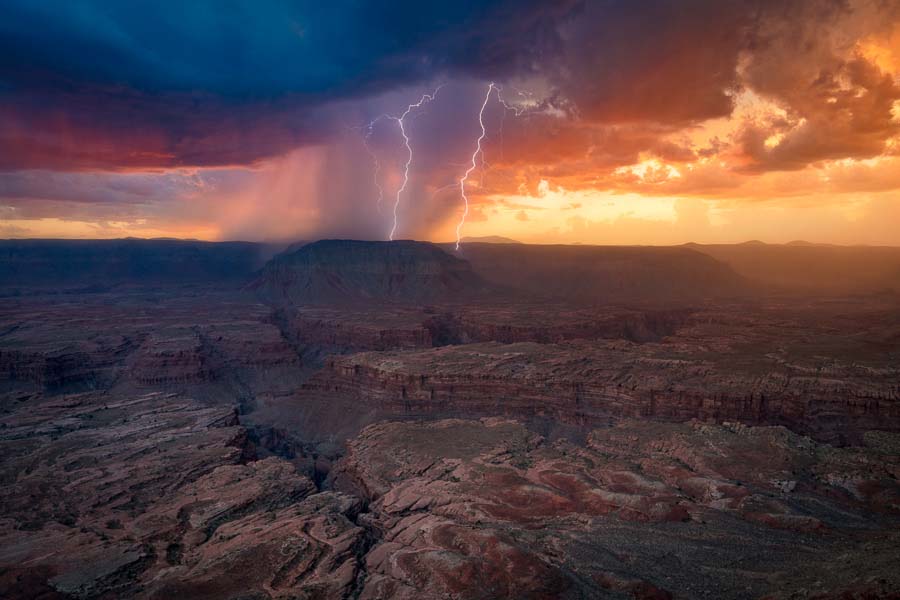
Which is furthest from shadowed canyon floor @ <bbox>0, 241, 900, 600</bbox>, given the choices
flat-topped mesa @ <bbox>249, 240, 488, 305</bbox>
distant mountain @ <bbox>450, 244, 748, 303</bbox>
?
distant mountain @ <bbox>450, 244, 748, 303</bbox>

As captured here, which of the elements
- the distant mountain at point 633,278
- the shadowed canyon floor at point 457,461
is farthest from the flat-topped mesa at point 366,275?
the shadowed canyon floor at point 457,461

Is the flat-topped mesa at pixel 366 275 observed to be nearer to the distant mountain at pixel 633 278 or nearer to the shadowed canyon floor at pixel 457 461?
the distant mountain at pixel 633 278

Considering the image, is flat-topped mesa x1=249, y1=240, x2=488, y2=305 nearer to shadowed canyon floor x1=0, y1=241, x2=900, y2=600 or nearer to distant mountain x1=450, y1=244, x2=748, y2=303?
distant mountain x1=450, y1=244, x2=748, y2=303

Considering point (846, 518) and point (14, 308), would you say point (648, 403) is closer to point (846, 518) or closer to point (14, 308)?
point (846, 518)

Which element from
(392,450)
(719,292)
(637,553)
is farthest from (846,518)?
(719,292)

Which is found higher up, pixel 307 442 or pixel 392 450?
pixel 392 450
